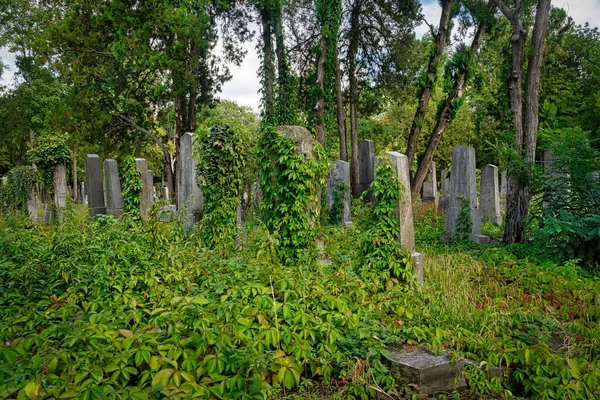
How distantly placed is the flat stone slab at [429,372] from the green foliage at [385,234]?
1964mm

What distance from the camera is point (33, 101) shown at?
28.2 metres

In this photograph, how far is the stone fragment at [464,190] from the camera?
9.80m

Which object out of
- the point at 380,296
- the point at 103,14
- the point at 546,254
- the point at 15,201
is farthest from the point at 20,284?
the point at 15,201

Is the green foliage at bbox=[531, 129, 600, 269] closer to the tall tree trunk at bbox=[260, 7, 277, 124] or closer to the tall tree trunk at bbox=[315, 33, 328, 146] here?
the tall tree trunk at bbox=[315, 33, 328, 146]

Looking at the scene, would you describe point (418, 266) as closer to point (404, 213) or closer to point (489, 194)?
point (404, 213)

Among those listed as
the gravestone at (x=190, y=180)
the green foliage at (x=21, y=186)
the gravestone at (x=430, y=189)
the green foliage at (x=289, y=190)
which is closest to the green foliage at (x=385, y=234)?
the green foliage at (x=289, y=190)

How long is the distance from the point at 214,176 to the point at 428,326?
468 cm

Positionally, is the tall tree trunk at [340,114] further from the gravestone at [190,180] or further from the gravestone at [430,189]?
the gravestone at [190,180]

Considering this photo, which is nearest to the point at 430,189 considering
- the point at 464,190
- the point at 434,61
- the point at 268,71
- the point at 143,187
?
the point at 434,61

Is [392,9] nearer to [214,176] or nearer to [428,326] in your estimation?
[214,176]

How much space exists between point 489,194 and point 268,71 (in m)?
9.91

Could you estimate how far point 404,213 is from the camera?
6184 mm

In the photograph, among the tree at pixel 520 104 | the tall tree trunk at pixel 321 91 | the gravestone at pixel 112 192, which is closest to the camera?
the tree at pixel 520 104

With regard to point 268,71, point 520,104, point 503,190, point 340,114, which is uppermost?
point 268,71
